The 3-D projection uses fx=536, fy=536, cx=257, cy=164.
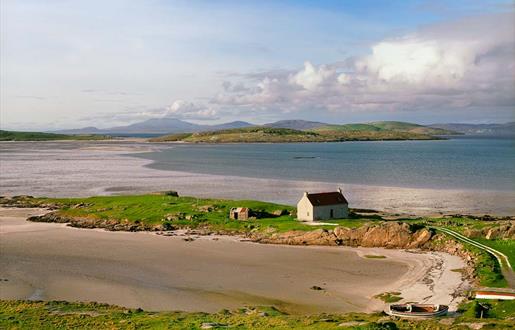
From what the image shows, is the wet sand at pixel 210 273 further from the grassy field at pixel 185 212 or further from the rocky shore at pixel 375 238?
the grassy field at pixel 185 212

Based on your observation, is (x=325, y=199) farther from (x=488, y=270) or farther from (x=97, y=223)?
(x=97, y=223)

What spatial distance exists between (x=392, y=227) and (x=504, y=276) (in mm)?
16993

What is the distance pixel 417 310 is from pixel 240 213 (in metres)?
39.6

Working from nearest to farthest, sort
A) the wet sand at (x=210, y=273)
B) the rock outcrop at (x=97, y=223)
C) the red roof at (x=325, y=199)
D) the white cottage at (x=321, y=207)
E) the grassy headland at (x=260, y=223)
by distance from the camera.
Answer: the wet sand at (x=210, y=273) → the grassy headland at (x=260, y=223) → the white cottage at (x=321, y=207) → the red roof at (x=325, y=199) → the rock outcrop at (x=97, y=223)

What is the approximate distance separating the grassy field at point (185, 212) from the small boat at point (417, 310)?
2861 centimetres

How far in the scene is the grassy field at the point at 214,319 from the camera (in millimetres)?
30609

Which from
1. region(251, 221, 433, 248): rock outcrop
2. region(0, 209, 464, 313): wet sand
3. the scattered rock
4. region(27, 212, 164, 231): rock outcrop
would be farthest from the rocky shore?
the scattered rock

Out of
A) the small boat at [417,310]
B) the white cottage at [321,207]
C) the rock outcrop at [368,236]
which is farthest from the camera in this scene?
the white cottage at [321,207]

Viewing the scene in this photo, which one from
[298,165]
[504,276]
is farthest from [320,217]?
[298,165]

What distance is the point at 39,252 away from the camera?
57969 mm

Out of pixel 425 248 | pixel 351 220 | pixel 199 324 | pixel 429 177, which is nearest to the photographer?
pixel 199 324

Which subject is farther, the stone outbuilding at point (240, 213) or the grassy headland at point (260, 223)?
the stone outbuilding at point (240, 213)

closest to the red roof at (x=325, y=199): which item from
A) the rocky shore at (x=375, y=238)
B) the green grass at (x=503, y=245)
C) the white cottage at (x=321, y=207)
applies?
the white cottage at (x=321, y=207)

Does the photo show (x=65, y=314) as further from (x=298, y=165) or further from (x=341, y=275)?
(x=298, y=165)
